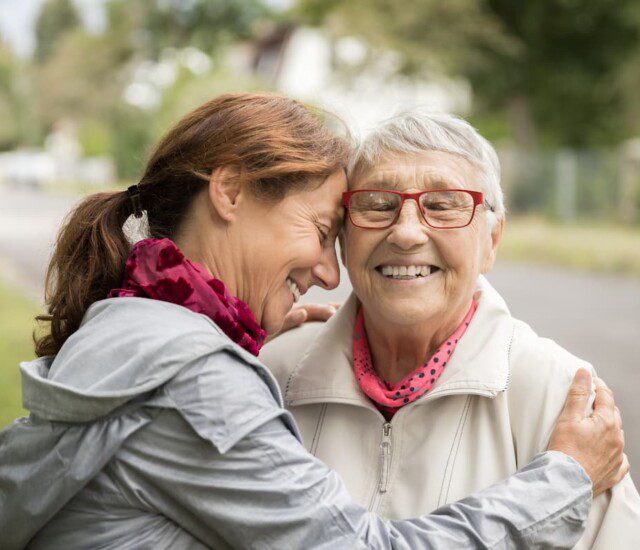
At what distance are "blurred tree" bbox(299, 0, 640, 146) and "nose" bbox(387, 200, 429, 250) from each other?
2300 centimetres

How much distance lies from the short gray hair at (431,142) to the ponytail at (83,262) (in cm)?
68

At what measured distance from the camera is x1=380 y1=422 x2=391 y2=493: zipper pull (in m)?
2.28

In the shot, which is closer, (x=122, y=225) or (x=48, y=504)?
(x=48, y=504)

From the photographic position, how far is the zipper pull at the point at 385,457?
2283 millimetres

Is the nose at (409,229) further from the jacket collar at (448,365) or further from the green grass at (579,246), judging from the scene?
the green grass at (579,246)

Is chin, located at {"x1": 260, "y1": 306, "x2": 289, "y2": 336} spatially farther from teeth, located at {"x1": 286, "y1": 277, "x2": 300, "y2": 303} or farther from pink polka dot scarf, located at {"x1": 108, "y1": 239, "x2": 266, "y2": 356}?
pink polka dot scarf, located at {"x1": 108, "y1": 239, "x2": 266, "y2": 356}

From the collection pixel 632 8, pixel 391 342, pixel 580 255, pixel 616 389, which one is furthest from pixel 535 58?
pixel 391 342

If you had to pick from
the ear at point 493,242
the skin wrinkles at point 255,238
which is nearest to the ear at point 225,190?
the skin wrinkles at point 255,238

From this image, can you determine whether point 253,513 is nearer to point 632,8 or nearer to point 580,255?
point 580,255

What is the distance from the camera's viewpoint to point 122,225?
2162mm

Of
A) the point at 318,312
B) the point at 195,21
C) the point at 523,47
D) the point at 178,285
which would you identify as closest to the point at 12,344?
the point at 318,312

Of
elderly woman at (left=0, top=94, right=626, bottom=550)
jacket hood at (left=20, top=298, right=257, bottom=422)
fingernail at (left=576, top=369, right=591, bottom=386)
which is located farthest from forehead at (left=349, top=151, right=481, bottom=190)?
jacket hood at (left=20, top=298, right=257, bottom=422)

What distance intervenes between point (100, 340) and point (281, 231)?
0.60 m

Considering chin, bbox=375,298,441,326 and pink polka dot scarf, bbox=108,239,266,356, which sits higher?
pink polka dot scarf, bbox=108,239,266,356
